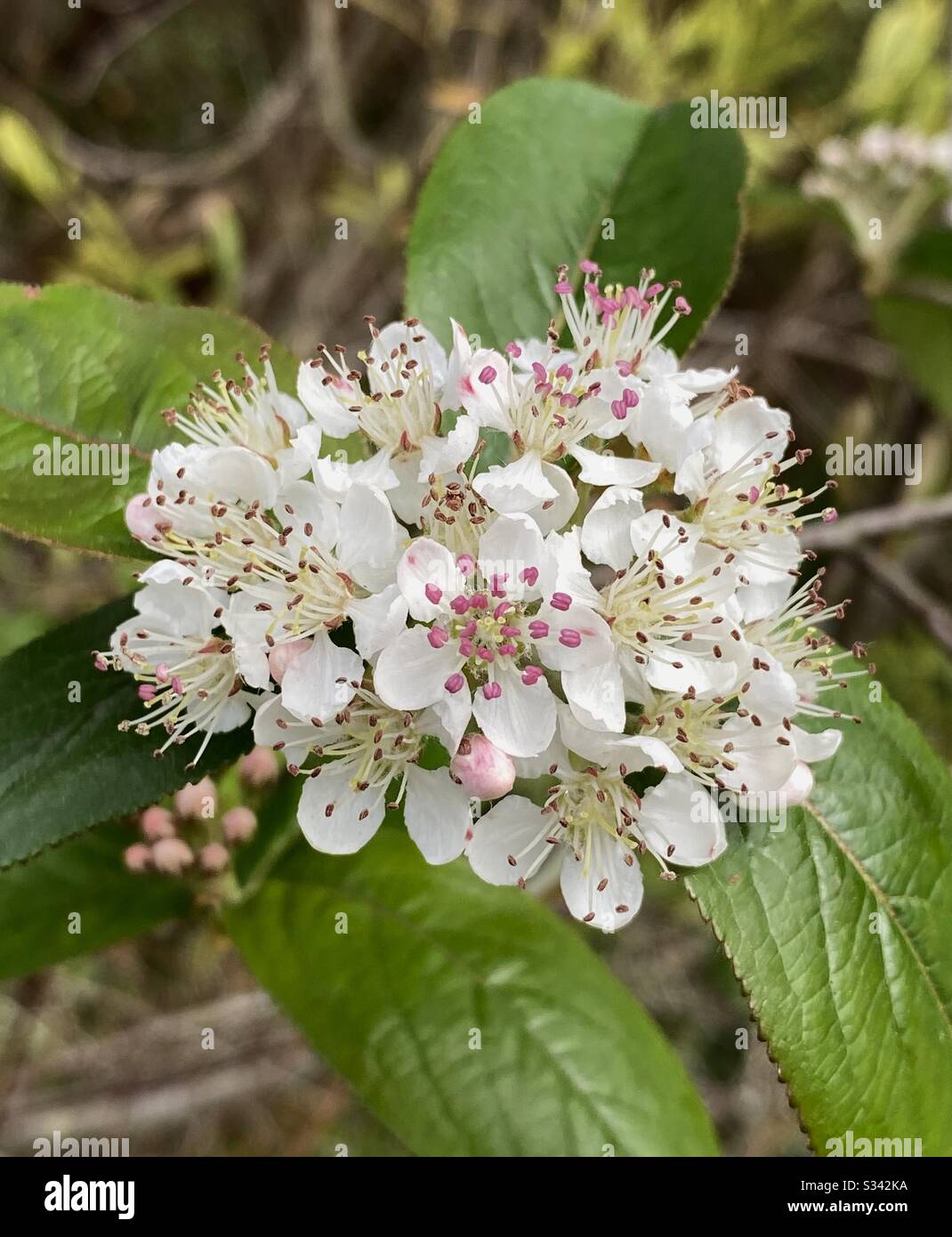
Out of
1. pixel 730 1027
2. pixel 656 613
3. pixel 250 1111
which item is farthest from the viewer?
pixel 730 1027

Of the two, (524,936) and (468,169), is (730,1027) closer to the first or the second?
(524,936)

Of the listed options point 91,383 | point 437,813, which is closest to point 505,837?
point 437,813

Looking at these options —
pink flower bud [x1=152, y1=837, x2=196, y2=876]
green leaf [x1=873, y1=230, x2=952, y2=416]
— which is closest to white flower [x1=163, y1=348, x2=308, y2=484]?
pink flower bud [x1=152, y1=837, x2=196, y2=876]

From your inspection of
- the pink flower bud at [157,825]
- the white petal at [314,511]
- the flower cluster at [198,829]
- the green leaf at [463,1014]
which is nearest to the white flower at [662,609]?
the white petal at [314,511]

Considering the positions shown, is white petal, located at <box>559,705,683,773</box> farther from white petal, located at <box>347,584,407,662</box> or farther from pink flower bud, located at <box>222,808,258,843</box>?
pink flower bud, located at <box>222,808,258,843</box>

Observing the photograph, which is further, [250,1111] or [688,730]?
[250,1111]
